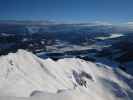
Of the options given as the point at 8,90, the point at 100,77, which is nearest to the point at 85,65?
the point at 100,77

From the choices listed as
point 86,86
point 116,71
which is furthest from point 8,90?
point 116,71

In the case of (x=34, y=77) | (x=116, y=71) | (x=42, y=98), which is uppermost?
(x=42, y=98)

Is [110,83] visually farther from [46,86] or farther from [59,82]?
[46,86]

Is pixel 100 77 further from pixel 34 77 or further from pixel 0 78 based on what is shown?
pixel 0 78

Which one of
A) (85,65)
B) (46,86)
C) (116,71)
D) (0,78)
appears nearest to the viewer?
(0,78)

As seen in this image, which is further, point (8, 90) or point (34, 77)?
point (34, 77)

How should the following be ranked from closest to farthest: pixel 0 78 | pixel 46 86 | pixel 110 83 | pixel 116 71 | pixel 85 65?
pixel 0 78, pixel 46 86, pixel 110 83, pixel 85 65, pixel 116 71

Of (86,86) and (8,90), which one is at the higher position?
(8,90)
